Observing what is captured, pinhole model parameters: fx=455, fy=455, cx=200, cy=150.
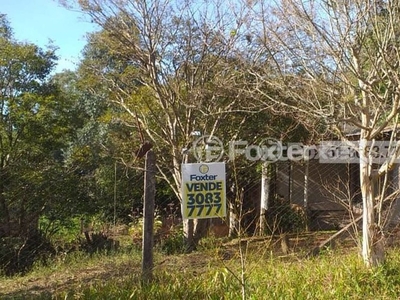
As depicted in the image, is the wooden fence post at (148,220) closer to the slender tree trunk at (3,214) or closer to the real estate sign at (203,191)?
the real estate sign at (203,191)

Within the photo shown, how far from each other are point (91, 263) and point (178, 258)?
1.15 meters

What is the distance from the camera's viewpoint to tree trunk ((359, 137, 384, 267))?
4785 mm

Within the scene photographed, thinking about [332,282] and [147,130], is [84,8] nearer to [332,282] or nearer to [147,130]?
[147,130]

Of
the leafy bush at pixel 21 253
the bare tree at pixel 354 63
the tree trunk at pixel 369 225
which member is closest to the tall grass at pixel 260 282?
the tree trunk at pixel 369 225

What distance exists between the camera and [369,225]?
4812 millimetres

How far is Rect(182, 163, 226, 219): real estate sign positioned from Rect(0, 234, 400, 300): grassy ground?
15.9 inches

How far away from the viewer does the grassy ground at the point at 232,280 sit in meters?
4.01

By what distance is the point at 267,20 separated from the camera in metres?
5.92

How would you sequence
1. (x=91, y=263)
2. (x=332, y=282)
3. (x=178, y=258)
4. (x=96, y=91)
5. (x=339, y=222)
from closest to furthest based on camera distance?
(x=332, y=282), (x=91, y=263), (x=178, y=258), (x=339, y=222), (x=96, y=91)

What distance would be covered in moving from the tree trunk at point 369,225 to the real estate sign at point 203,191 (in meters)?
1.53

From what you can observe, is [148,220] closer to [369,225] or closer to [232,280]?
[232,280]

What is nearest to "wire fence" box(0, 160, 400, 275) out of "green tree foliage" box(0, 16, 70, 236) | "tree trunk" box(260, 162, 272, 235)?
"tree trunk" box(260, 162, 272, 235)

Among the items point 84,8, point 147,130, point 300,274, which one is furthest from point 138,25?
point 300,274

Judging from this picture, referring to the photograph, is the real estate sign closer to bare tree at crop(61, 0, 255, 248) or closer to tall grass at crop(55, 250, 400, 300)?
tall grass at crop(55, 250, 400, 300)
